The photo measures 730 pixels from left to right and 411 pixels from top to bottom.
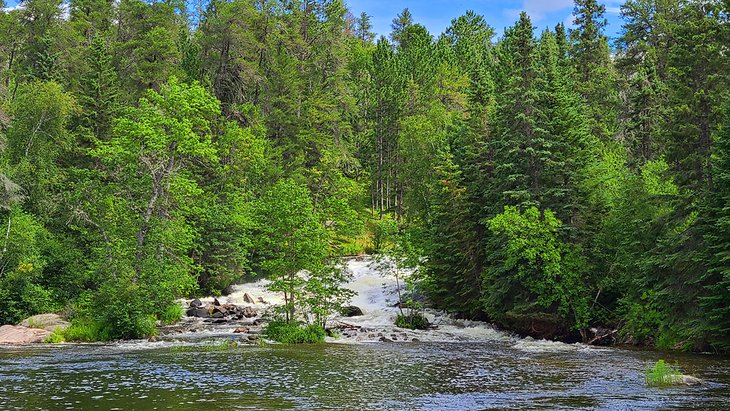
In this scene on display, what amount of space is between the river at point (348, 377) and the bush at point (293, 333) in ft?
3.06

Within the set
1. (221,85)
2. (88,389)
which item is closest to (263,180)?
(221,85)

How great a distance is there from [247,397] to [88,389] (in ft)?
15.3

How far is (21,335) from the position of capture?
30016 mm

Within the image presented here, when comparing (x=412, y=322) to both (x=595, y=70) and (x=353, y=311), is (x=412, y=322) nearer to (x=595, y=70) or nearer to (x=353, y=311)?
(x=353, y=311)

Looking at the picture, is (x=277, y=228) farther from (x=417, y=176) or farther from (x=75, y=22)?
(x=75, y=22)

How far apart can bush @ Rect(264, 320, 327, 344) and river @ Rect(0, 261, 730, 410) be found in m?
0.93

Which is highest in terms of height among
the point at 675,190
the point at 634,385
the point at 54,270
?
the point at 675,190

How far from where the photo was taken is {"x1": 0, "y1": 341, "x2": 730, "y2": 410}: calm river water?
16.0 meters

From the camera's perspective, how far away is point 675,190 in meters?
32.0

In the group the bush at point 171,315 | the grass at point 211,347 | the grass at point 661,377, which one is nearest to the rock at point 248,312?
the bush at point 171,315

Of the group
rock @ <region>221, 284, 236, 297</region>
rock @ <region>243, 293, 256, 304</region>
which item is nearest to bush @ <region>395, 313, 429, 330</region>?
rock @ <region>243, 293, 256, 304</region>

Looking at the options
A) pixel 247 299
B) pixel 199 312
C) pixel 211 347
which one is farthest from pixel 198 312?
pixel 211 347

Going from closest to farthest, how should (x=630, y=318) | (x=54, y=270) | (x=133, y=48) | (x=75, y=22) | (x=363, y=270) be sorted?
(x=630, y=318)
(x=54, y=270)
(x=363, y=270)
(x=133, y=48)
(x=75, y=22)

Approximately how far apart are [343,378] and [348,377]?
0.26 metres
